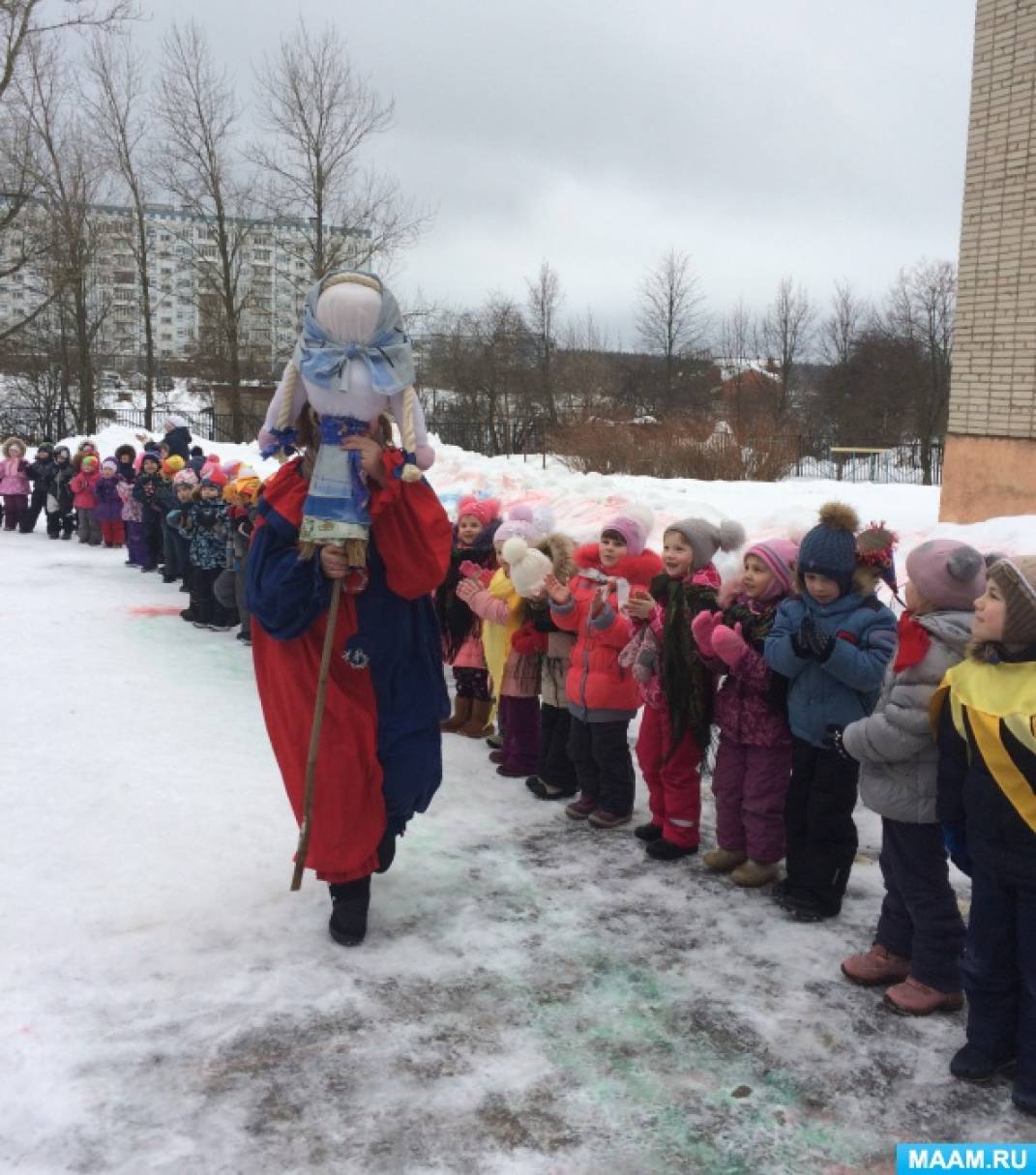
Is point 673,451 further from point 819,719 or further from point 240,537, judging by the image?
point 819,719

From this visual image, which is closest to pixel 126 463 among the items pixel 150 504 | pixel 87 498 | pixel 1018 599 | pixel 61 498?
pixel 87 498

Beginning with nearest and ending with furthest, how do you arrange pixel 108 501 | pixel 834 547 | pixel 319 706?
pixel 319 706
pixel 834 547
pixel 108 501

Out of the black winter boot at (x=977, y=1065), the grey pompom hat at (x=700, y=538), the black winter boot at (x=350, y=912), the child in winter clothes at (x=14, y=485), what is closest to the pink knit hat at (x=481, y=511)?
the grey pompom hat at (x=700, y=538)

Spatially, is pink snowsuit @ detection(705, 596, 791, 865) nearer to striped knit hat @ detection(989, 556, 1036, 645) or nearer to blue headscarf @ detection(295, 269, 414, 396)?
striped knit hat @ detection(989, 556, 1036, 645)

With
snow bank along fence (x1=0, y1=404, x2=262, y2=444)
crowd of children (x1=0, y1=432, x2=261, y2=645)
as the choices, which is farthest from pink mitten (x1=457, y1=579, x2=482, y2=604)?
snow bank along fence (x1=0, y1=404, x2=262, y2=444)

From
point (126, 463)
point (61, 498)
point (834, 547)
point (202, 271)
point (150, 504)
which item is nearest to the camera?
point (834, 547)

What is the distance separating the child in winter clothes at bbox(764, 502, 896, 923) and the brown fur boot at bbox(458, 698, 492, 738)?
264 centimetres

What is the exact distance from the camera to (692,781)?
4.40m

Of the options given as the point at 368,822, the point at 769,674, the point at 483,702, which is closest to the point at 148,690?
the point at 483,702

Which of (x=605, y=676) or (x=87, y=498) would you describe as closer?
(x=605, y=676)

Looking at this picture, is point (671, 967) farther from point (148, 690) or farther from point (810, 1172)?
point (148, 690)

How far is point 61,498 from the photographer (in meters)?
15.4

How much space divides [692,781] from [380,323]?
93.3 inches

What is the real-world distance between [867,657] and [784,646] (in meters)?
0.29
